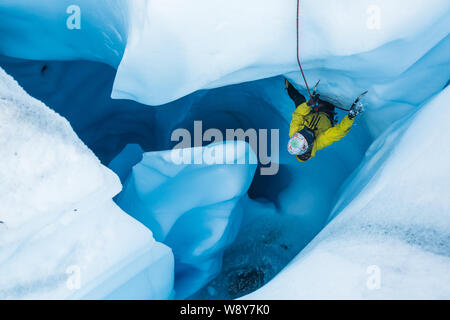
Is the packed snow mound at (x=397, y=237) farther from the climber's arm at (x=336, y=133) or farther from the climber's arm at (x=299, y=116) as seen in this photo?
the climber's arm at (x=299, y=116)

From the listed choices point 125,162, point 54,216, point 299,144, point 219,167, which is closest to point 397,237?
point 299,144

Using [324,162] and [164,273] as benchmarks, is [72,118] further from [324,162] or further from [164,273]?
[324,162]

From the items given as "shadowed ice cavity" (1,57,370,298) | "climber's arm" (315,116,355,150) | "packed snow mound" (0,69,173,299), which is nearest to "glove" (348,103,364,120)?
"climber's arm" (315,116,355,150)

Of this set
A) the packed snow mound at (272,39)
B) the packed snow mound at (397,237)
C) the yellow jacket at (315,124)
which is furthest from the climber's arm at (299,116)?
the packed snow mound at (397,237)

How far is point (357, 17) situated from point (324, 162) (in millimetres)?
1071

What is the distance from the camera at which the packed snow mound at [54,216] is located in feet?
2.71

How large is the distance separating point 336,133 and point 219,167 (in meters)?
0.61

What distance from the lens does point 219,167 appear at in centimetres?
150

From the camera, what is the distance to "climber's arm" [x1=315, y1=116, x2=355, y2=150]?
1457 mm

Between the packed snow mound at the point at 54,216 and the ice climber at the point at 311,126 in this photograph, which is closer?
the packed snow mound at the point at 54,216

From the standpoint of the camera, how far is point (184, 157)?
1.43 m

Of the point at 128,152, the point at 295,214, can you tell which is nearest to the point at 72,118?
the point at 128,152

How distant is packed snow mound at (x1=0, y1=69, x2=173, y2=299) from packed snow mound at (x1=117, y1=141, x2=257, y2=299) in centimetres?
40

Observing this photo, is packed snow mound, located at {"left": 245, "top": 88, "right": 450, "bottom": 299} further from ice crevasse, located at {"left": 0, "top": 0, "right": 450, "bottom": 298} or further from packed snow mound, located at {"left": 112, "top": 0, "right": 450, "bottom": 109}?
packed snow mound, located at {"left": 112, "top": 0, "right": 450, "bottom": 109}
